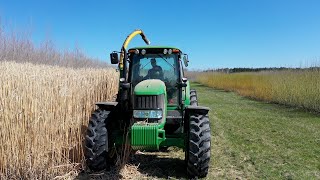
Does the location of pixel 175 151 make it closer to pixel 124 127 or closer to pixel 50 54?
pixel 124 127

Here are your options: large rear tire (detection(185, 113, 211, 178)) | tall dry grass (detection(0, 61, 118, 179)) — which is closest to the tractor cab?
large rear tire (detection(185, 113, 211, 178))

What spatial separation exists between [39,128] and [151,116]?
5.19ft

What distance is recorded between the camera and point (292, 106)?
15.4 m

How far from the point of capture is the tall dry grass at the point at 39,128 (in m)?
4.36

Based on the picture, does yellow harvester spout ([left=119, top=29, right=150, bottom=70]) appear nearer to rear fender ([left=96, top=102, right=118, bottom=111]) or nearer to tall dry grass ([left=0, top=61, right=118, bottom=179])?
rear fender ([left=96, top=102, right=118, bottom=111])

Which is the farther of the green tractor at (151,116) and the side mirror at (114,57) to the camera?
the side mirror at (114,57)

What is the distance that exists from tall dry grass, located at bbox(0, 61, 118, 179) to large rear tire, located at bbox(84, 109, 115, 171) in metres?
0.30

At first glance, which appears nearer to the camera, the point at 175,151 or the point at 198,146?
the point at 198,146

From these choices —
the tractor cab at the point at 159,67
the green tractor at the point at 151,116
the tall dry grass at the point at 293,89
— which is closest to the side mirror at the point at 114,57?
the green tractor at the point at 151,116

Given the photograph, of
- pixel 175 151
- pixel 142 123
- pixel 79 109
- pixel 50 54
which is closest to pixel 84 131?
pixel 79 109

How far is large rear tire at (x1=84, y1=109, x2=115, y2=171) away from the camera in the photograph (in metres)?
4.86

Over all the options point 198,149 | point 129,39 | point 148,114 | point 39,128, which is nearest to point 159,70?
point 148,114

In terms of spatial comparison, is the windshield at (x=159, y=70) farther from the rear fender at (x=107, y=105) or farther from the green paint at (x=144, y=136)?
the green paint at (x=144, y=136)

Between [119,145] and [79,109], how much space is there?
892mm
